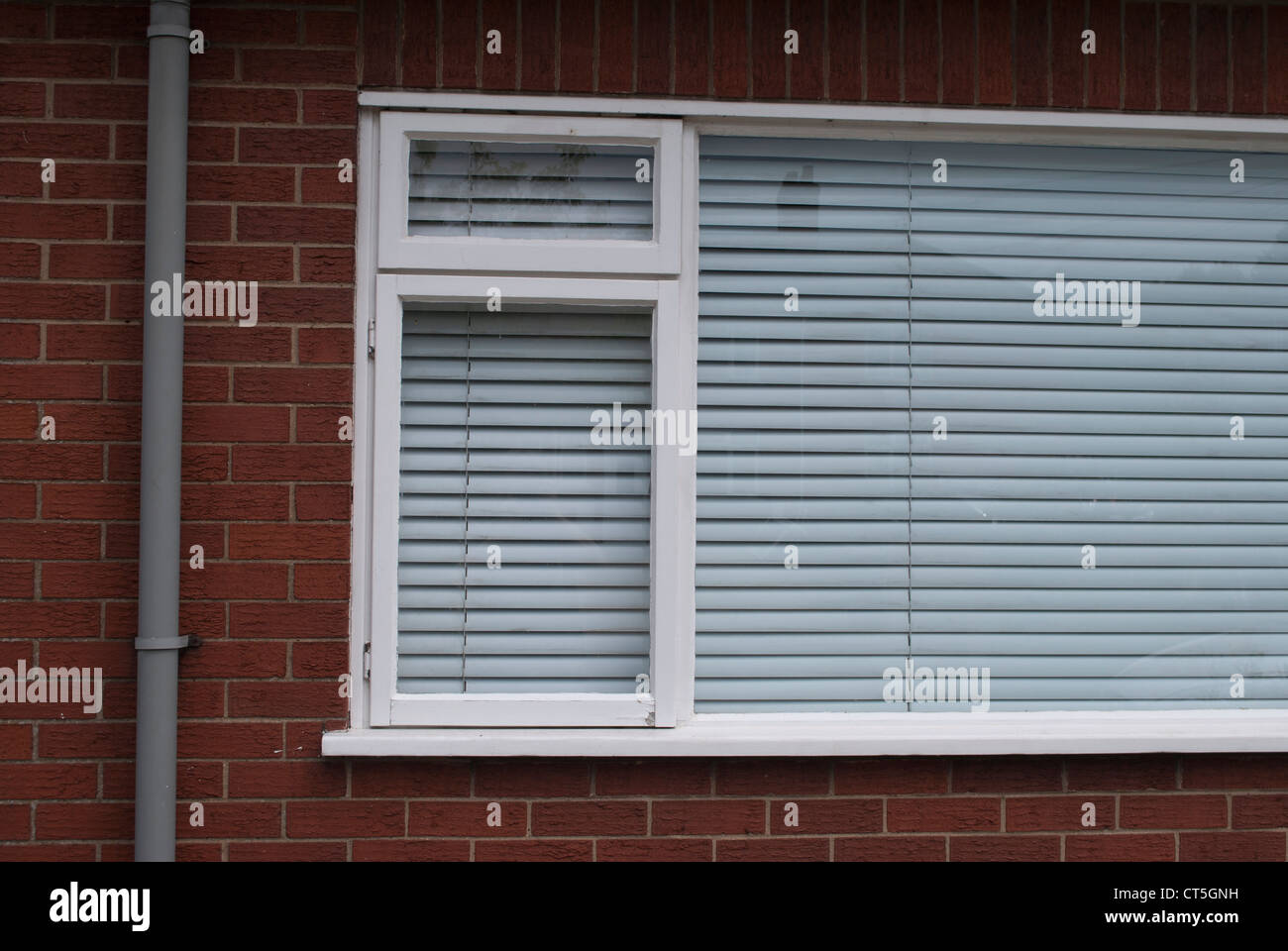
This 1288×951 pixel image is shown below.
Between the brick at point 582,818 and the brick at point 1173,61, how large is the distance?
248cm

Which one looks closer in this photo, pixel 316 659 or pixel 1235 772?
pixel 316 659

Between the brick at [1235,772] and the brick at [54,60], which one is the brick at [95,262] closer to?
the brick at [54,60]

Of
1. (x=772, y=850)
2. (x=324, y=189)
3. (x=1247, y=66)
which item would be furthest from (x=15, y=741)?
(x=1247, y=66)

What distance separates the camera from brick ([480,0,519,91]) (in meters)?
2.88

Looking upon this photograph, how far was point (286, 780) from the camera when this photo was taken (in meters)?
2.80

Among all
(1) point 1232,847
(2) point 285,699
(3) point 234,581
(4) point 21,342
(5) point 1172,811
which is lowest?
(1) point 1232,847

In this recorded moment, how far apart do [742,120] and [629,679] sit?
1.59 meters

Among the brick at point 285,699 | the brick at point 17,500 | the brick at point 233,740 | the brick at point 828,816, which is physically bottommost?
the brick at point 828,816

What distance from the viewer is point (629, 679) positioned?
116 inches

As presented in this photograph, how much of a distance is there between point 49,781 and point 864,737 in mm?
2155

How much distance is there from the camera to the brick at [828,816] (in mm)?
2873

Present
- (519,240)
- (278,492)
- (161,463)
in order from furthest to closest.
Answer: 1. (519,240)
2. (278,492)
3. (161,463)

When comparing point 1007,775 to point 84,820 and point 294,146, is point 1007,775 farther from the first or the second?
point 294,146

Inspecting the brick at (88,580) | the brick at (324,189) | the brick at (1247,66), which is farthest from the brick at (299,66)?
the brick at (1247,66)
